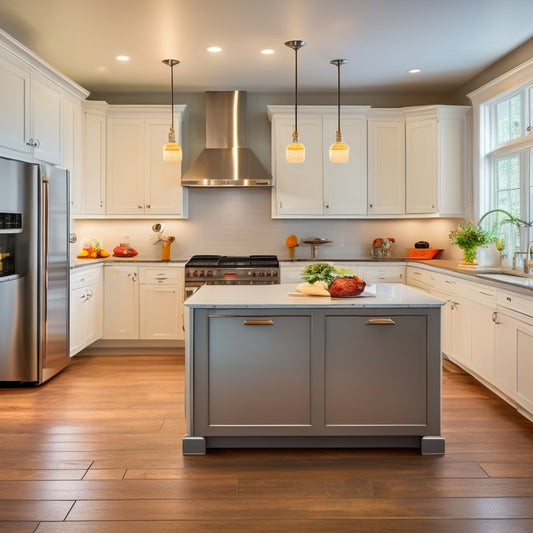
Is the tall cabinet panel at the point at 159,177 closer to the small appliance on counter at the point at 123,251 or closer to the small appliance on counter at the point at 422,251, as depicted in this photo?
the small appliance on counter at the point at 123,251

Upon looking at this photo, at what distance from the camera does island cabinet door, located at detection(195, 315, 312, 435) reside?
3.11m

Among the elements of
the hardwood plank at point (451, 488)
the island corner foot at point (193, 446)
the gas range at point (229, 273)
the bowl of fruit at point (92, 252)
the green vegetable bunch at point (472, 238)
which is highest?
the green vegetable bunch at point (472, 238)

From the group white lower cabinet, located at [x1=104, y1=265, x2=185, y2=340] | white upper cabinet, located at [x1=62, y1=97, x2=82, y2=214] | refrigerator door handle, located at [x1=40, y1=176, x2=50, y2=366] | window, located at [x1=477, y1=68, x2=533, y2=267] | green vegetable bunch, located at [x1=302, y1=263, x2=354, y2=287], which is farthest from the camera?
white lower cabinet, located at [x1=104, y1=265, x2=185, y2=340]

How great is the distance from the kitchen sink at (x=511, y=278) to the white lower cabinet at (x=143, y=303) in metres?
2.96

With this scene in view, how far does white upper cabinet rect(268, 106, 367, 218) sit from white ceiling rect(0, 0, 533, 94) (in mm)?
368

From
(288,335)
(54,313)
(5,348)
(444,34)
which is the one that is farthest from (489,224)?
(5,348)

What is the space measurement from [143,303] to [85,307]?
0.63m

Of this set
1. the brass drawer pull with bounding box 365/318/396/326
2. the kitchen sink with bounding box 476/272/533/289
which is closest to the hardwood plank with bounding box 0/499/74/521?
the brass drawer pull with bounding box 365/318/396/326

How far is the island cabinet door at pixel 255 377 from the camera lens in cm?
311

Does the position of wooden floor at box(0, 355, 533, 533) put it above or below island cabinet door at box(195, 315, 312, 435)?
below

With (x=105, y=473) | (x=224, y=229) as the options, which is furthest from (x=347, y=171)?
(x=105, y=473)

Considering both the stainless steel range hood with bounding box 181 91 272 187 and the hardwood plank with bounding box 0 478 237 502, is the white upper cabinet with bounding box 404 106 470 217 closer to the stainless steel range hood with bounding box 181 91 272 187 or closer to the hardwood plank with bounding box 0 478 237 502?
the stainless steel range hood with bounding box 181 91 272 187

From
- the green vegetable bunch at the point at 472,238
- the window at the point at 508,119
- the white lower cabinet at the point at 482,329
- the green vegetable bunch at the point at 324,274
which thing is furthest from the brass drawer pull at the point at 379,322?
the window at the point at 508,119

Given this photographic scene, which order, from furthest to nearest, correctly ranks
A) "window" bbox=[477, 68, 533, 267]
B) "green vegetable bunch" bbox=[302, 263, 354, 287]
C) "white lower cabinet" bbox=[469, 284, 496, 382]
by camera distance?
"window" bbox=[477, 68, 533, 267], "white lower cabinet" bbox=[469, 284, 496, 382], "green vegetable bunch" bbox=[302, 263, 354, 287]
